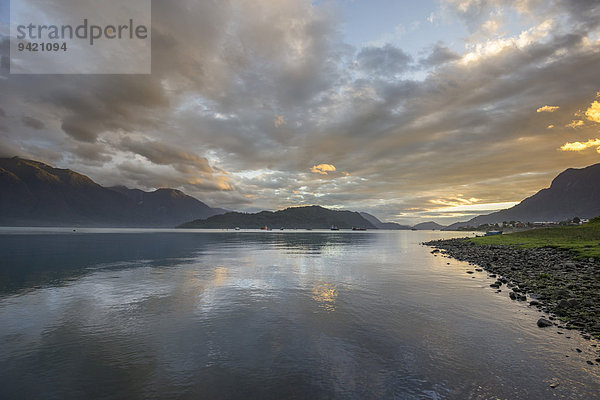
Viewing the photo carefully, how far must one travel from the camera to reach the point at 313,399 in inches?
407

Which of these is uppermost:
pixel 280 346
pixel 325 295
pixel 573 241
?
pixel 573 241

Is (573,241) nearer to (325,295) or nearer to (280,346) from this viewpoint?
(325,295)

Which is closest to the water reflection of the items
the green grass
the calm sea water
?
the calm sea water

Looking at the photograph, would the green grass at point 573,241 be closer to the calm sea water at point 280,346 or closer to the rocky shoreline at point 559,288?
the rocky shoreline at point 559,288

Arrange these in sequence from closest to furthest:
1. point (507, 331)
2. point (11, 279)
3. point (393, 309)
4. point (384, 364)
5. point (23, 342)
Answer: point (384, 364), point (23, 342), point (507, 331), point (393, 309), point (11, 279)

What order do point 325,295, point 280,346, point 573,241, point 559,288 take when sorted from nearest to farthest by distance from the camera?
point 280,346 < point 559,288 < point 325,295 < point 573,241

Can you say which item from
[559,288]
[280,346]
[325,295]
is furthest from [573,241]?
[280,346]

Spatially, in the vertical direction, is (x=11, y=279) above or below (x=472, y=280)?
above

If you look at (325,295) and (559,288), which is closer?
(559,288)

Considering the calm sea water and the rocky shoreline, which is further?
the rocky shoreline

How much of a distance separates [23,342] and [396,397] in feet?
64.4

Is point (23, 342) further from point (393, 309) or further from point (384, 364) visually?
point (393, 309)

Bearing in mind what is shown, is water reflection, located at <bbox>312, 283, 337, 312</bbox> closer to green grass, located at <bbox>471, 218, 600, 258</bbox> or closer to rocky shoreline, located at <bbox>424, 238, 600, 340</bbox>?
rocky shoreline, located at <bbox>424, 238, 600, 340</bbox>

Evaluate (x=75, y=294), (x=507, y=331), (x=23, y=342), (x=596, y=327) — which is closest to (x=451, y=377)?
(x=507, y=331)
